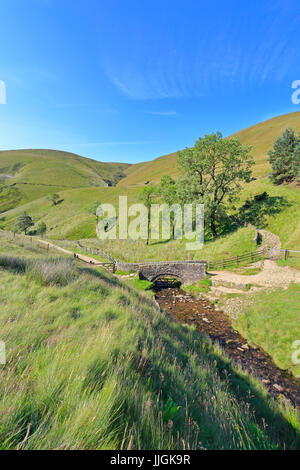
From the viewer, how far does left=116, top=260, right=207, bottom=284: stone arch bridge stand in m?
21.9

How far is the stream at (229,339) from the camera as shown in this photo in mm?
8328

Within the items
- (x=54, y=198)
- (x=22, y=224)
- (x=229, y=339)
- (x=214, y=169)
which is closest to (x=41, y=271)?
(x=229, y=339)

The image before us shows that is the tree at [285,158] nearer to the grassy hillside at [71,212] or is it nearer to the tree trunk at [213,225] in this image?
the tree trunk at [213,225]

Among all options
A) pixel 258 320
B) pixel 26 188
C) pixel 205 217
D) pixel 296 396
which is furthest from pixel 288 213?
pixel 26 188

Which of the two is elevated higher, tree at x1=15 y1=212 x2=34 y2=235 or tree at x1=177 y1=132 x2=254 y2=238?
tree at x1=177 y1=132 x2=254 y2=238

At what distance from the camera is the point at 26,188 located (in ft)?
417

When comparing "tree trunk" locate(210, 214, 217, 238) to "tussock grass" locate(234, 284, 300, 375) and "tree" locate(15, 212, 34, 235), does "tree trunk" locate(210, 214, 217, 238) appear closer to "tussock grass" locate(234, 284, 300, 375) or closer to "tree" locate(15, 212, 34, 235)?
"tussock grass" locate(234, 284, 300, 375)

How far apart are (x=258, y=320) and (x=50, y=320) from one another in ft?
43.7

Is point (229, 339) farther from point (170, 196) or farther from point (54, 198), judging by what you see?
point (54, 198)

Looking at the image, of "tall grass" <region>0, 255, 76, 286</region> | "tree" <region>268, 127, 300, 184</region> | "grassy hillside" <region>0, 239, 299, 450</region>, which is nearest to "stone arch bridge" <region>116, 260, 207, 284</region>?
"tall grass" <region>0, 255, 76, 286</region>

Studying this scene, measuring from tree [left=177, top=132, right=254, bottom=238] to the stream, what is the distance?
14.0m

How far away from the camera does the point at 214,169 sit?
28312mm
